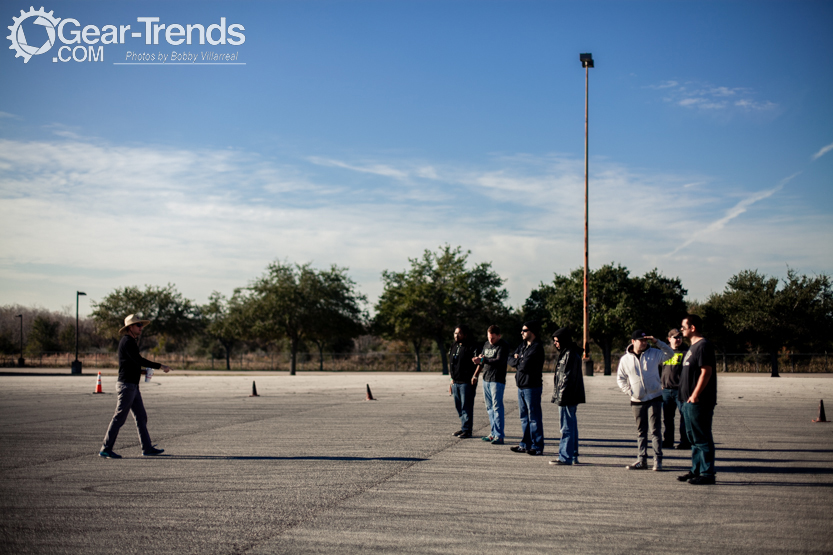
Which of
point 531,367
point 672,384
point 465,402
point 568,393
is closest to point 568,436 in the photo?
point 568,393

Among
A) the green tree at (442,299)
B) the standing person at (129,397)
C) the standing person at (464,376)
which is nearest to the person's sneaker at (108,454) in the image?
the standing person at (129,397)

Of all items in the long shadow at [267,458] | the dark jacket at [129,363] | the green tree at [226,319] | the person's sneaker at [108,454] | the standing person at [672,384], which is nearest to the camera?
the long shadow at [267,458]

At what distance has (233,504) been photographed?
261 inches

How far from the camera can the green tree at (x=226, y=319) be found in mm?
53688

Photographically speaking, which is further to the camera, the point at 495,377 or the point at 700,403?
the point at 495,377

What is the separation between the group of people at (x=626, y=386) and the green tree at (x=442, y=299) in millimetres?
36363

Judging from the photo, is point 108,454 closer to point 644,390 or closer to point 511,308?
point 644,390

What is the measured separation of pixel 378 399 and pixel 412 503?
14.2 meters

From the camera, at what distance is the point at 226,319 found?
57156 mm

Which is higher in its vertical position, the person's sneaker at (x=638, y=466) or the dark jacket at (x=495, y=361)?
the dark jacket at (x=495, y=361)

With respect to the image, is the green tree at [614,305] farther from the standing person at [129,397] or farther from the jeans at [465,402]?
the standing person at [129,397]

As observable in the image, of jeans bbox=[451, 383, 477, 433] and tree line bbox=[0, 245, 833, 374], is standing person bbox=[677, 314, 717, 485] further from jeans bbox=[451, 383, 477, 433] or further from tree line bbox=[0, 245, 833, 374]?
tree line bbox=[0, 245, 833, 374]

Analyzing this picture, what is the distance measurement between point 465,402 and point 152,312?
2443 inches

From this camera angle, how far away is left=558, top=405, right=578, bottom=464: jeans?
8.91 m
